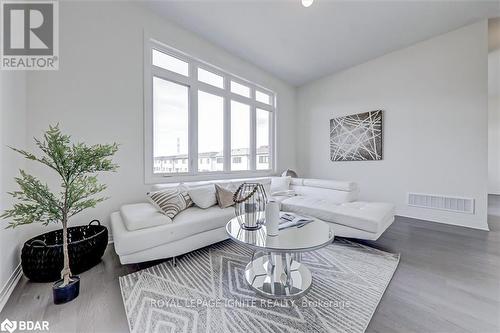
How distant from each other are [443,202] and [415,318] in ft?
9.55

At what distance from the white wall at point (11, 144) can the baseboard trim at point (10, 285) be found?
34 mm

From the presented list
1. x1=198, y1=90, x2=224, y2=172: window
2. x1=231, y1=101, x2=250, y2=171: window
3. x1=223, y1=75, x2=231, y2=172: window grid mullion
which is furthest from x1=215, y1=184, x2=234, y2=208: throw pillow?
x1=231, y1=101, x2=250, y2=171: window

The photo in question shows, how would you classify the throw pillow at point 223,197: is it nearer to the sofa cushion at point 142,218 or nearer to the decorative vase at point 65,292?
the sofa cushion at point 142,218

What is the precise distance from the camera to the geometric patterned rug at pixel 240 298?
123 centimetres

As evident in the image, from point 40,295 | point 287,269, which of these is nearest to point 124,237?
point 40,295

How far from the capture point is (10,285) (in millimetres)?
1521

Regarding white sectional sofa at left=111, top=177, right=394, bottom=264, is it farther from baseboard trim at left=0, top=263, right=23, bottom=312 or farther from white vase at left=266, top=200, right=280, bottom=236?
white vase at left=266, top=200, right=280, bottom=236

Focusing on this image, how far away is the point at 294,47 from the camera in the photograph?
354cm

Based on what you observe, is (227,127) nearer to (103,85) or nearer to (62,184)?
(103,85)

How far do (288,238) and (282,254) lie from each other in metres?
0.19

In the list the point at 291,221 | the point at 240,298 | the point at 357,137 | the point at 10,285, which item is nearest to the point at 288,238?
the point at 291,221

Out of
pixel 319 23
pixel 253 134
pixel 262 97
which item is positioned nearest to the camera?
pixel 319 23

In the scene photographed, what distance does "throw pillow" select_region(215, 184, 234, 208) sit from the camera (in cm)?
257

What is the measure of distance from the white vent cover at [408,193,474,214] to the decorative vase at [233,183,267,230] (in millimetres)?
3181
